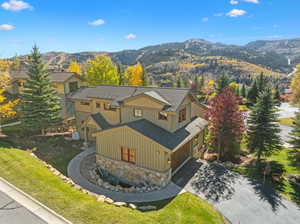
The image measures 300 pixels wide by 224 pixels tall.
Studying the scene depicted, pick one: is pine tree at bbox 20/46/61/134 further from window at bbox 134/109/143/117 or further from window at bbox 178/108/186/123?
window at bbox 178/108/186/123

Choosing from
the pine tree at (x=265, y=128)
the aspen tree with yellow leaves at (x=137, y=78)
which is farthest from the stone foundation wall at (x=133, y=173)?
the aspen tree with yellow leaves at (x=137, y=78)

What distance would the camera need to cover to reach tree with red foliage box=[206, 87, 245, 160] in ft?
53.9

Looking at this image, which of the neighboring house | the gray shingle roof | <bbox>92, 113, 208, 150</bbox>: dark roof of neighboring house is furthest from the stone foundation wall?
the neighboring house

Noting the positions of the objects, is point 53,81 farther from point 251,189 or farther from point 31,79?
point 251,189

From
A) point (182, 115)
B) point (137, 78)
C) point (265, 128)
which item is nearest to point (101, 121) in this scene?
point (182, 115)

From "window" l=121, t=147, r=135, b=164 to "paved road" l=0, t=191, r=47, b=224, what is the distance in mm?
7089

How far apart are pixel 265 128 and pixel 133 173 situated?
12.4 m

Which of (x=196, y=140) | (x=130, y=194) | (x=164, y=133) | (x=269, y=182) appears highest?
(x=164, y=133)

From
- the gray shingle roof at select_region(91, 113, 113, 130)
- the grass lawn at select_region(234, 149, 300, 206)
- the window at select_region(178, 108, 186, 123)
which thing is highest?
the window at select_region(178, 108, 186, 123)

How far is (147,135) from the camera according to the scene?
13.4 m

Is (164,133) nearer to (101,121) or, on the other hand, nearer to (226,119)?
(226,119)

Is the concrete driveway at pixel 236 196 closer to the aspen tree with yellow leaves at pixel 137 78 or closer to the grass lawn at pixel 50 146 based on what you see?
the grass lawn at pixel 50 146

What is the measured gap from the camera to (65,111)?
88.8 feet

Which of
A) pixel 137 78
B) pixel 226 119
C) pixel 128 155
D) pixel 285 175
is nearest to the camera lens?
pixel 128 155
